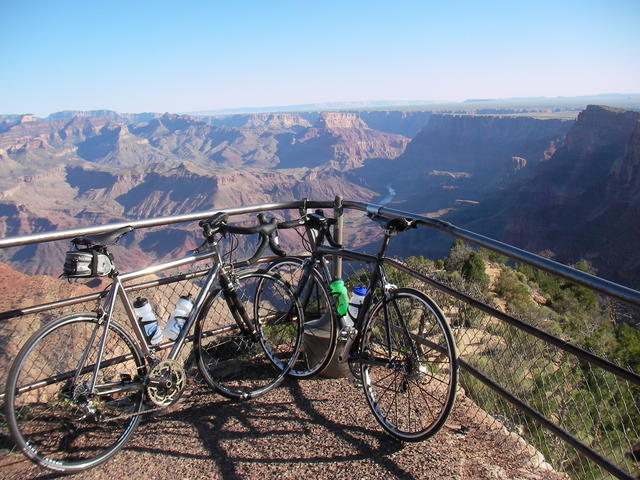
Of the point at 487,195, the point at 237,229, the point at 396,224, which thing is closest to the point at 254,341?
the point at 237,229

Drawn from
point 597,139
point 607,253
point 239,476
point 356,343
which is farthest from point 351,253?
point 597,139

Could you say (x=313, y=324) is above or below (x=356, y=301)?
below

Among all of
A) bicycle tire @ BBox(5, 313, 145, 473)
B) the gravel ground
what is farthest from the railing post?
bicycle tire @ BBox(5, 313, 145, 473)

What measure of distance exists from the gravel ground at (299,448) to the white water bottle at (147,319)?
0.66 m

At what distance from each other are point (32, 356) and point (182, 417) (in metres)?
1.11

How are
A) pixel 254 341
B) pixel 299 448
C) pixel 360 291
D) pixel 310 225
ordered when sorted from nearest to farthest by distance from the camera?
pixel 299 448 → pixel 360 291 → pixel 310 225 → pixel 254 341

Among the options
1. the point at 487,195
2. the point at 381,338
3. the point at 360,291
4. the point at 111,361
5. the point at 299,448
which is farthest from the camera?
the point at 487,195

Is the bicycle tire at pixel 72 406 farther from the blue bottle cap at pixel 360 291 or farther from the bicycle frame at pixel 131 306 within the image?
the blue bottle cap at pixel 360 291

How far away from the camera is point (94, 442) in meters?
2.94

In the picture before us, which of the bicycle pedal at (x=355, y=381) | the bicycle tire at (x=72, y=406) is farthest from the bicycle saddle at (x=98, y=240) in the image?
the bicycle pedal at (x=355, y=381)

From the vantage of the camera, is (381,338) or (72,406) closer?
(72,406)

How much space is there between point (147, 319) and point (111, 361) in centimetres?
38

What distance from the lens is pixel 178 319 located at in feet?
10.5

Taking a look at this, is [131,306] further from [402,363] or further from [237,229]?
[402,363]
